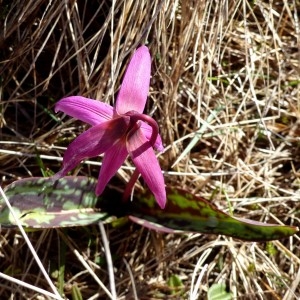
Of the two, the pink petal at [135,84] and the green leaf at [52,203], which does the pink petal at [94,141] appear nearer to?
the pink petal at [135,84]

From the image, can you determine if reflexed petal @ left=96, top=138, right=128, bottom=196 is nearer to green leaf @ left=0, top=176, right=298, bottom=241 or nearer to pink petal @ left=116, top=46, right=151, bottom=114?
pink petal @ left=116, top=46, right=151, bottom=114

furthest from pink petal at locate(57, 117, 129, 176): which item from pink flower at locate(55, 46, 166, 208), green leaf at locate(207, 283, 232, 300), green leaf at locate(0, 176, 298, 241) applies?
green leaf at locate(207, 283, 232, 300)

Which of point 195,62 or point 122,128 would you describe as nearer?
point 122,128

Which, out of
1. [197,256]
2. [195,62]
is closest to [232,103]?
[195,62]

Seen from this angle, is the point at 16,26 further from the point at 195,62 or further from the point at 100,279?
the point at 100,279

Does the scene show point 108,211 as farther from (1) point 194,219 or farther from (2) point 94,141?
(2) point 94,141

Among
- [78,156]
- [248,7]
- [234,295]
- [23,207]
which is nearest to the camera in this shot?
[78,156]
